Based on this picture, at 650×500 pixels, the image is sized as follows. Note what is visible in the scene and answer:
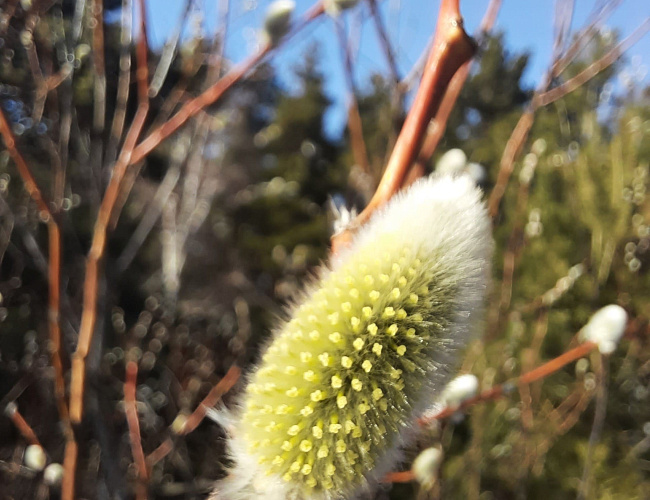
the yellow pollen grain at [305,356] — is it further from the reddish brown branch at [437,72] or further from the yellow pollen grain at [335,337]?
the reddish brown branch at [437,72]

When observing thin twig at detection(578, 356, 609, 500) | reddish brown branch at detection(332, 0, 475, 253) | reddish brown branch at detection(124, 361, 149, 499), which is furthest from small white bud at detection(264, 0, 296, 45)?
thin twig at detection(578, 356, 609, 500)

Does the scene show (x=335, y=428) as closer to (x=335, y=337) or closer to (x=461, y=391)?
(x=335, y=337)

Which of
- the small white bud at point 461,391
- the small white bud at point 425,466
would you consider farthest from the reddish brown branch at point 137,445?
the small white bud at point 461,391

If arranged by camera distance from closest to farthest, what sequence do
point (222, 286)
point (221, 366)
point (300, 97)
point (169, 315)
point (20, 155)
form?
1. point (20, 155)
2. point (169, 315)
3. point (221, 366)
4. point (222, 286)
5. point (300, 97)

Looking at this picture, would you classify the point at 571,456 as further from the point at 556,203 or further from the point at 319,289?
the point at 319,289

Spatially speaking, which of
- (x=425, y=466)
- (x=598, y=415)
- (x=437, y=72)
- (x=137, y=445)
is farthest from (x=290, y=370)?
(x=598, y=415)

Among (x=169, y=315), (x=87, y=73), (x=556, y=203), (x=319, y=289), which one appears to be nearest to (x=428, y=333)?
(x=319, y=289)
